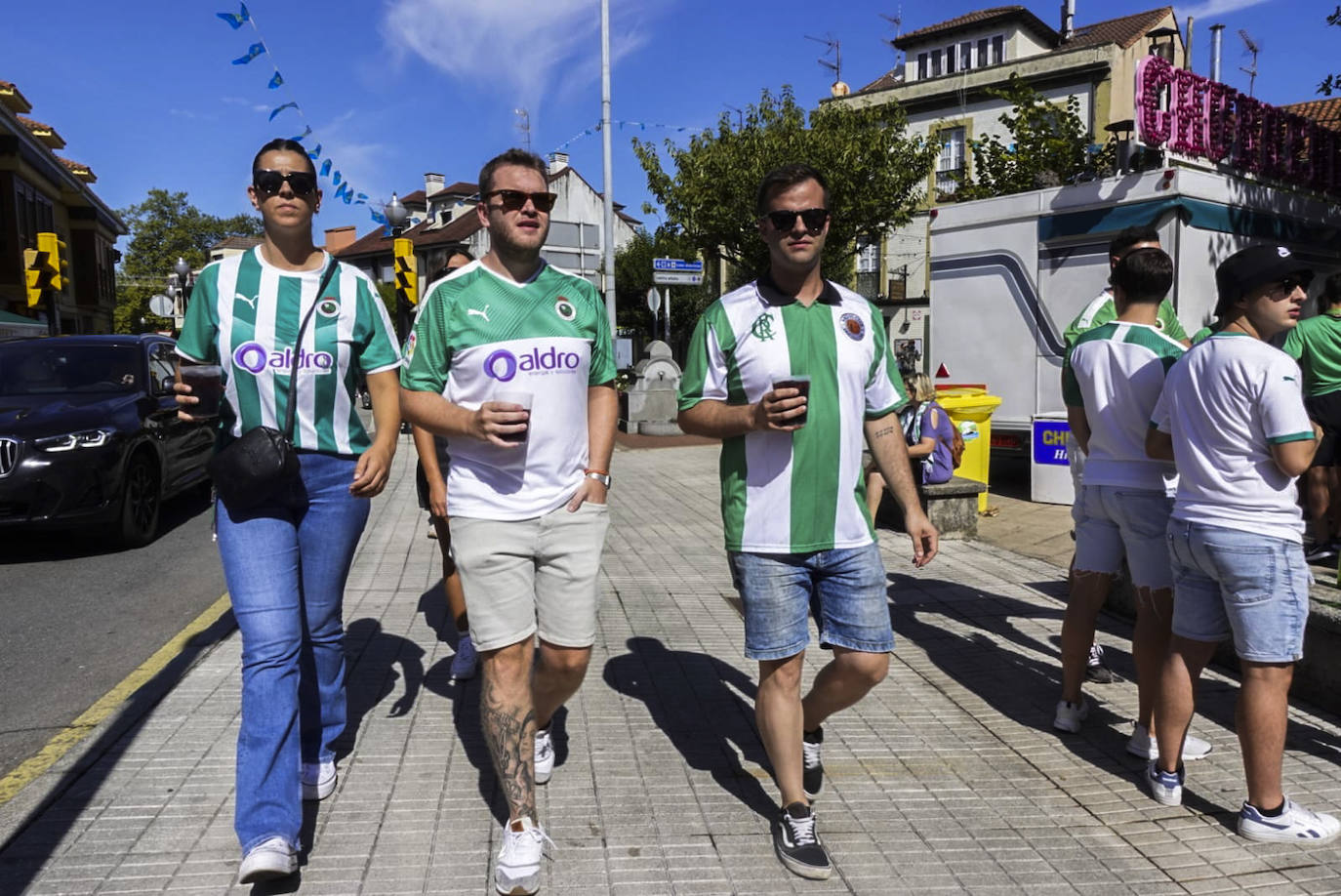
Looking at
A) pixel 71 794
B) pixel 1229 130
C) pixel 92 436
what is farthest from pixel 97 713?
pixel 1229 130

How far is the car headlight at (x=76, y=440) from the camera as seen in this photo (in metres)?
7.22

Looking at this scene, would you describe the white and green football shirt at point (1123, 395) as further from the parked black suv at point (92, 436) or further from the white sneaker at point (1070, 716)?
the parked black suv at point (92, 436)

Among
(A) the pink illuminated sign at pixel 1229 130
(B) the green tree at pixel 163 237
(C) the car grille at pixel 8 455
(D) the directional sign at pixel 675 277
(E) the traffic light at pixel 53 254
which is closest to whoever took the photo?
(C) the car grille at pixel 8 455

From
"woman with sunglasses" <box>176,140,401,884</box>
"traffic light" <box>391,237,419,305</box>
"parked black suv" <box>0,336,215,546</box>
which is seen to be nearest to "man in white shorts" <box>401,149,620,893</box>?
"woman with sunglasses" <box>176,140,401,884</box>

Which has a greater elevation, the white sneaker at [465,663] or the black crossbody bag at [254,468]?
the black crossbody bag at [254,468]

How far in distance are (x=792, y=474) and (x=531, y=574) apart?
817mm

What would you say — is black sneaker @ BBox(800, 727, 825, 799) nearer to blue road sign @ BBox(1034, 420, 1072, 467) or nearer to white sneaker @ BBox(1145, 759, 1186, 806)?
white sneaker @ BBox(1145, 759, 1186, 806)

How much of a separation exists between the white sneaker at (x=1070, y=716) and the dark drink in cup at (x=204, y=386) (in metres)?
3.27

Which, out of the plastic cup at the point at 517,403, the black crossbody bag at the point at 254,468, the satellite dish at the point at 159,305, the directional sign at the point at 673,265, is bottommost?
the black crossbody bag at the point at 254,468

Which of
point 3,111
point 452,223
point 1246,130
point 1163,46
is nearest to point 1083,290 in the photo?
point 1246,130

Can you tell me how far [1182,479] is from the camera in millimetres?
3141

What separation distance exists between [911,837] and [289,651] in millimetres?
1935

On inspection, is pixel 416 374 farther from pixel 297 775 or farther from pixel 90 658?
pixel 90 658

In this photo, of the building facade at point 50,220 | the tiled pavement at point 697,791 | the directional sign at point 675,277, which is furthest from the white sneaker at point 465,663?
the building facade at point 50,220
